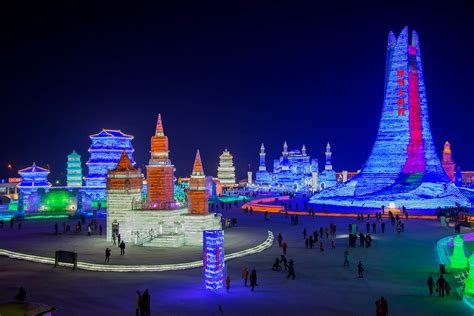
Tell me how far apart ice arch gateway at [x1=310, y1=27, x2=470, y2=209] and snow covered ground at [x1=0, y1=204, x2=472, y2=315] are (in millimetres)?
17684

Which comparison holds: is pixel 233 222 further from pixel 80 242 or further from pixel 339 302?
pixel 339 302

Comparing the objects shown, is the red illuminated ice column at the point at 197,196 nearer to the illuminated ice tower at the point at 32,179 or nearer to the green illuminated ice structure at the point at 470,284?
the green illuminated ice structure at the point at 470,284

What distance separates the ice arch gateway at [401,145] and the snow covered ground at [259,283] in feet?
58.0

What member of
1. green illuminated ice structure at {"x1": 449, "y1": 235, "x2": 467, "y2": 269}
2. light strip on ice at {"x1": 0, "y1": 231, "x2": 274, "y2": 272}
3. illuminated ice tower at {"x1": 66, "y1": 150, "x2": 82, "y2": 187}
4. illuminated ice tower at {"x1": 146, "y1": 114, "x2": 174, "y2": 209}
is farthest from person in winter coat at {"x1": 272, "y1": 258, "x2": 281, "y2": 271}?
illuminated ice tower at {"x1": 66, "y1": 150, "x2": 82, "y2": 187}

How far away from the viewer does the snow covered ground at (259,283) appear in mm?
15453

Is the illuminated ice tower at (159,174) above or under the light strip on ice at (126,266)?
above

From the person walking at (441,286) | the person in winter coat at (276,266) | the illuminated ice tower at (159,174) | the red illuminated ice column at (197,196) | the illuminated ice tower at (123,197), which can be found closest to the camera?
the person walking at (441,286)

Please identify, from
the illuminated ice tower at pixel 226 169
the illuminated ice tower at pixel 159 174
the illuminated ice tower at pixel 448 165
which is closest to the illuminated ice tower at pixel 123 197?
the illuminated ice tower at pixel 159 174

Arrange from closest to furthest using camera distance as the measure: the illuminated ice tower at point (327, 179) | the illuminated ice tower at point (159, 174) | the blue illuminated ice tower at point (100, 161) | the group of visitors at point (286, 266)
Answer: the group of visitors at point (286, 266)
the illuminated ice tower at point (159, 174)
the blue illuminated ice tower at point (100, 161)
the illuminated ice tower at point (327, 179)

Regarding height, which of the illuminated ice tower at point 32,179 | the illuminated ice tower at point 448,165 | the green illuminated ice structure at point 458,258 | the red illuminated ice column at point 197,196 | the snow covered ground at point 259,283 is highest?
the illuminated ice tower at point 448,165

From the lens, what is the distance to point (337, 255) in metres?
24.2

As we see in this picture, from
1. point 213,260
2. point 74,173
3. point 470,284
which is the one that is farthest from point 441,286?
point 74,173

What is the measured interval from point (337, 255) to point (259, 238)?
19.8 feet

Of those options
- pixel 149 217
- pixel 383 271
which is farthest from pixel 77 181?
pixel 383 271
